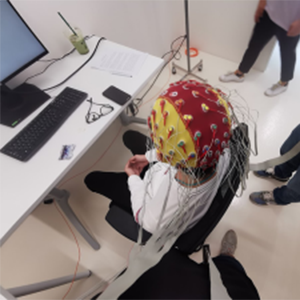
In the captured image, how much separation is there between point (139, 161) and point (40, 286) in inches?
32.6

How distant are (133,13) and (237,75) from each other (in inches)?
46.3

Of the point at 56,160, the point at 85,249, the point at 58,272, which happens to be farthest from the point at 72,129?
the point at 58,272

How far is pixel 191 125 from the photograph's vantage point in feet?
1.58

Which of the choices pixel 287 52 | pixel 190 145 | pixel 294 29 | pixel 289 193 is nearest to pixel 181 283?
pixel 190 145

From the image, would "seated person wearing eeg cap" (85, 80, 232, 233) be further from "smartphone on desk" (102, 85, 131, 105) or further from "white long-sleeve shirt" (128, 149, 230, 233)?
"smartphone on desk" (102, 85, 131, 105)

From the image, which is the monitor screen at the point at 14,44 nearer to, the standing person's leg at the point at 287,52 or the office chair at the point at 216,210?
the office chair at the point at 216,210

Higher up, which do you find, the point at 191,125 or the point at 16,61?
the point at 16,61

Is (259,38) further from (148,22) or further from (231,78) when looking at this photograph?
(148,22)

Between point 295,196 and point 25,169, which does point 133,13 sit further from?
point 295,196

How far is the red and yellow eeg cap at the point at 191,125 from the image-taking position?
484mm

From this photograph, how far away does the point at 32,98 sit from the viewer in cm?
106

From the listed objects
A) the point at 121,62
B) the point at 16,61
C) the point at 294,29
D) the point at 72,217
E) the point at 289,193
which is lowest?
the point at 289,193

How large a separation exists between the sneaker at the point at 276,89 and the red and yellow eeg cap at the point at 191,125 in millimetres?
1669

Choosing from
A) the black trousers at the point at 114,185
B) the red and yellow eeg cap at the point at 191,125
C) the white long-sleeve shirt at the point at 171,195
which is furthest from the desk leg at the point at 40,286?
the red and yellow eeg cap at the point at 191,125
